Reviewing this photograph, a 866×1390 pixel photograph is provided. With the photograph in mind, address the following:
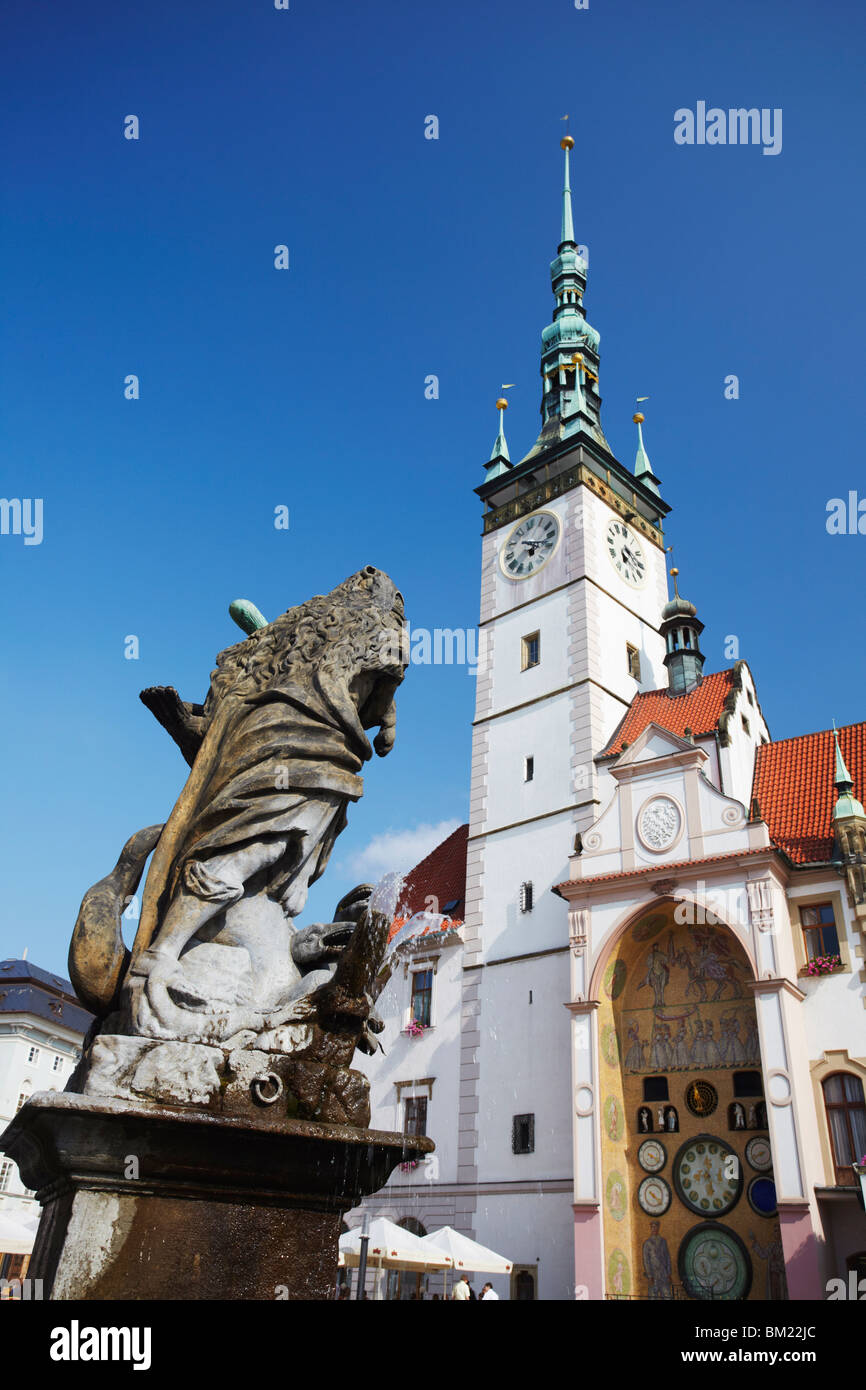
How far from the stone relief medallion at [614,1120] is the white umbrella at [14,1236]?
429 inches

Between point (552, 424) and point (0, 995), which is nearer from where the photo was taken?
point (552, 424)

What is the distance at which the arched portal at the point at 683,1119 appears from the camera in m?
17.1

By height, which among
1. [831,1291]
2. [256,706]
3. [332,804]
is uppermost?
[256,706]

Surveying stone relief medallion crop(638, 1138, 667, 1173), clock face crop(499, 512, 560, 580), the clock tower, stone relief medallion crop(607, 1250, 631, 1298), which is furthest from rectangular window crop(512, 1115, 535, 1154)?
clock face crop(499, 512, 560, 580)

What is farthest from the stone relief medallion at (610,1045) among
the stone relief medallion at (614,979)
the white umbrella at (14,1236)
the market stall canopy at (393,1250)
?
the white umbrella at (14,1236)

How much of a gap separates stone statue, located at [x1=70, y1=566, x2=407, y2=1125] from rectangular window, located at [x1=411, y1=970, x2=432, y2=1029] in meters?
21.1

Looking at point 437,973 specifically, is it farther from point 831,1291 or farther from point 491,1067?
point 831,1291

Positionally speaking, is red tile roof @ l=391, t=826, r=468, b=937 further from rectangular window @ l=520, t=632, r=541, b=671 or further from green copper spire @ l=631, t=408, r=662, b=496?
green copper spire @ l=631, t=408, r=662, b=496

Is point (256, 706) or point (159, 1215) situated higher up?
point (256, 706)

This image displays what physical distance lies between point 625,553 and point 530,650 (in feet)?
15.3

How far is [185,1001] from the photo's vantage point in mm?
3600

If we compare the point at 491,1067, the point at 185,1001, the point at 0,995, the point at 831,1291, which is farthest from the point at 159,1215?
the point at 0,995
